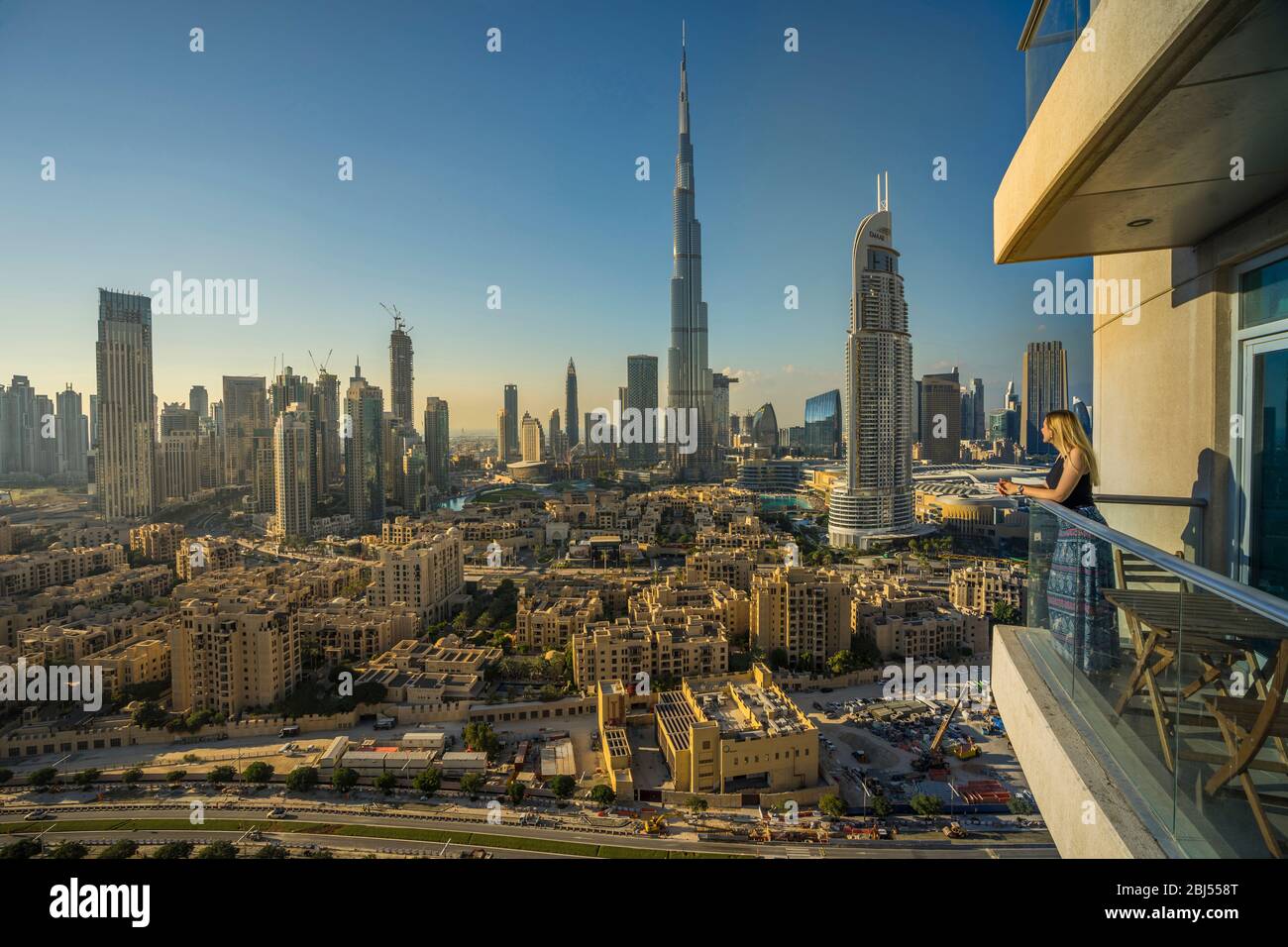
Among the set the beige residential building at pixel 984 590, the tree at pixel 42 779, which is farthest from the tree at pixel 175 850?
the beige residential building at pixel 984 590

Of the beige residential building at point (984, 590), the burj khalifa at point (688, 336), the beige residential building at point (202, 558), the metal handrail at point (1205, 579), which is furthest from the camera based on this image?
the burj khalifa at point (688, 336)

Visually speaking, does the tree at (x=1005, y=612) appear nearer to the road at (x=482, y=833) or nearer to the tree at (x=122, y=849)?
the road at (x=482, y=833)

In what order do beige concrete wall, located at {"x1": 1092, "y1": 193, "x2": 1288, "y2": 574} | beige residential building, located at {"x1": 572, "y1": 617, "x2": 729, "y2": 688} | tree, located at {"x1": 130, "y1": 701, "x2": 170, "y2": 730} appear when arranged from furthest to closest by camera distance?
beige residential building, located at {"x1": 572, "y1": 617, "x2": 729, "y2": 688}, tree, located at {"x1": 130, "y1": 701, "x2": 170, "y2": 730}, beige concrete wall, located at {"x1": 1092, "y1": 193, "x2": 1288, "y2": 574}

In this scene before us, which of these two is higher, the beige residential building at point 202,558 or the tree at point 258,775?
the beige residential building at point 202,558

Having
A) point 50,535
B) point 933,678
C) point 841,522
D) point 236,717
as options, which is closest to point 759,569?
point 933,678

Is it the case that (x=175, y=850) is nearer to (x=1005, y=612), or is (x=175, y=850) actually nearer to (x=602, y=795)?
(x=602, y=795)

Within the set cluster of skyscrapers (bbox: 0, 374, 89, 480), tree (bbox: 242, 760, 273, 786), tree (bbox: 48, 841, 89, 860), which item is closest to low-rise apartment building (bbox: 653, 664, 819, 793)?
tree (bbox: 242, 760, 273, 786)

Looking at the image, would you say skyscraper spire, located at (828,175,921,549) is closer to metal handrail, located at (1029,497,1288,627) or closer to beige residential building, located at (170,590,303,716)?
beige residential building, located at (170,590,303,716)
